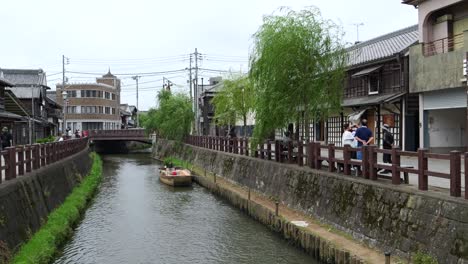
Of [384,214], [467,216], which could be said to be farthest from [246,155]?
[467,216]

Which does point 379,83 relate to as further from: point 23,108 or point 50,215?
point 23,108

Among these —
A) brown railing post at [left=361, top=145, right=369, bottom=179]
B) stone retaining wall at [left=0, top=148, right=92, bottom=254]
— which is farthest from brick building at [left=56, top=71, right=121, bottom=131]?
brown railing post at [left=361, top=145, right=369, bottom=179]

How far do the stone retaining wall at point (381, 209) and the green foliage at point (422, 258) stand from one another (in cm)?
14

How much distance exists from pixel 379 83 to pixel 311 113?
1133 cm

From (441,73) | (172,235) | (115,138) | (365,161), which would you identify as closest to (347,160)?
(365,161)

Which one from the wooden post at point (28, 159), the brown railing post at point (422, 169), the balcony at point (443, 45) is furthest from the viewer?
the balcony at point (443, 45)

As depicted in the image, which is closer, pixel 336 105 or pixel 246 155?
pixel 336 105

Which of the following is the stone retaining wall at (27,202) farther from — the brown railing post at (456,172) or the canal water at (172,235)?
the brown railing post at (456,172)

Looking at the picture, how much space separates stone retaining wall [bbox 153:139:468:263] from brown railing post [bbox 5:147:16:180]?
9455 mm

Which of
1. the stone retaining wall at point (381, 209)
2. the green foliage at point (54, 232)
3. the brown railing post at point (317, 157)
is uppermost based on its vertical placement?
the brown railing post at point (317, 157)

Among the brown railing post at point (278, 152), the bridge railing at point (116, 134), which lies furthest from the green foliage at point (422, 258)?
the bridge railing at point (116, 134)

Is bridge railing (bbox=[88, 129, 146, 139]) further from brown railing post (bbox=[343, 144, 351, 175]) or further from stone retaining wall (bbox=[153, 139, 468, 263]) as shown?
brown railing post (bbox=[343, 144, 351, 175])

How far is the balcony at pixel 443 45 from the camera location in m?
21.0

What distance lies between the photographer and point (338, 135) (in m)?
34.0
